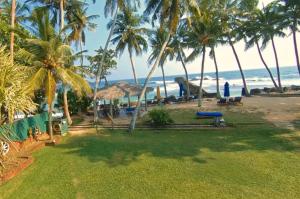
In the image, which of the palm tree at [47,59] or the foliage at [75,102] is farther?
the foliage at [75,102]

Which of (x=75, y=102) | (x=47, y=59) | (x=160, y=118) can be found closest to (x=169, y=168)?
(x=160, y=118)

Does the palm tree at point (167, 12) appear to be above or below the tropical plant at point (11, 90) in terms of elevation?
above

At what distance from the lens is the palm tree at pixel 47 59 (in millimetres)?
12922

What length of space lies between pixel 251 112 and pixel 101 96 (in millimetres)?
10405

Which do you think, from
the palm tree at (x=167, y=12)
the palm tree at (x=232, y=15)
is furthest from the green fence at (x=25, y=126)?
the palm tree at (x=232, y=15)

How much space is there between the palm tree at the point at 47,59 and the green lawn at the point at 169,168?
308cm

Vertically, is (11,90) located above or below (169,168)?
above

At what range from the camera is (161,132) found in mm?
15539

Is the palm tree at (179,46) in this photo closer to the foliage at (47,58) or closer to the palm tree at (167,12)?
the palm tree at (167,12)

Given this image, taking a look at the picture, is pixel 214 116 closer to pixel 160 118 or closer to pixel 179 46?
pixel 160 118

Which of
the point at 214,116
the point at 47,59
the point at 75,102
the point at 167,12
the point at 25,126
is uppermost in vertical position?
the point at 167,12

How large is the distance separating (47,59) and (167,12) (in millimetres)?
8293

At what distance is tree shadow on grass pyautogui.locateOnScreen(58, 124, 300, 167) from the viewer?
37.8 ft

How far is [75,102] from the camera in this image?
2156 cm
